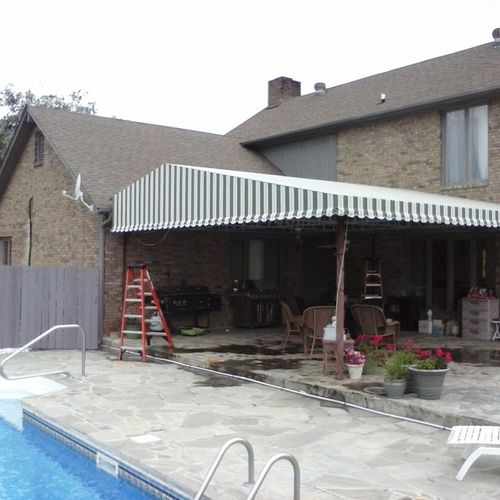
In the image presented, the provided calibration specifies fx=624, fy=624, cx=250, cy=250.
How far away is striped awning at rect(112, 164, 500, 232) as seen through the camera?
754cm

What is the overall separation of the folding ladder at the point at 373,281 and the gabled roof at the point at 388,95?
3.53 metres

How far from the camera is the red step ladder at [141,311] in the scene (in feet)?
35.7

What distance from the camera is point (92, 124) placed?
1678 cm

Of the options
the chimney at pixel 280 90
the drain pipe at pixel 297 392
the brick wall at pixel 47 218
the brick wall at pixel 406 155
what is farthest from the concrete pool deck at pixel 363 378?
the chimney at pixel 280 90

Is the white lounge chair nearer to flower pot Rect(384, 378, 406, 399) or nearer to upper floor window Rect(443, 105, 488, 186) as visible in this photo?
flower pot Rect(384, 378, 406, 399)

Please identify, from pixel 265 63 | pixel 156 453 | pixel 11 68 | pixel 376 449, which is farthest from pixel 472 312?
pixel 11 68

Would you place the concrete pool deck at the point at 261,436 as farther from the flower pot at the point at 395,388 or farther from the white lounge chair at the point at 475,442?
the flower pot at the point at 395,388

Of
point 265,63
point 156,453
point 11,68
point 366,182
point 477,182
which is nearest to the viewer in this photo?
point 156,453

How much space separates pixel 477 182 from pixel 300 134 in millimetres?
5461

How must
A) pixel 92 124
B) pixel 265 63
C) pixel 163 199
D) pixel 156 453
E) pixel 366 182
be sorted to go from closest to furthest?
pixel 156 453 < pixel 163 199 < pixel 366 182 < pixel 92 124 < pixel 265 63

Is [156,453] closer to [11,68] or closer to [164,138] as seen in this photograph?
[164,138]

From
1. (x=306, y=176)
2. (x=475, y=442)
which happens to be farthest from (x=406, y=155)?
(x=475, y=442)

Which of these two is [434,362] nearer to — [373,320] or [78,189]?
[373,320]

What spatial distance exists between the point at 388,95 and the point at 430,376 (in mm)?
10199
